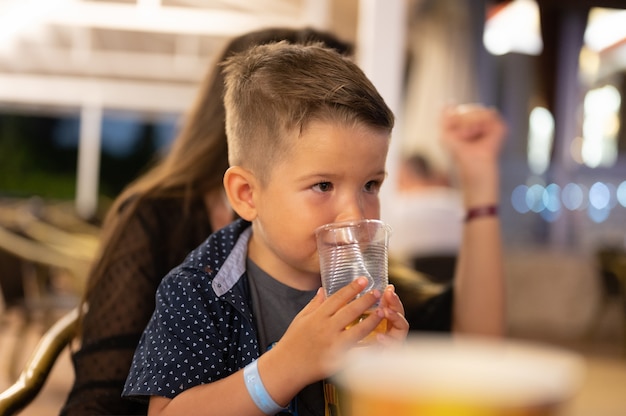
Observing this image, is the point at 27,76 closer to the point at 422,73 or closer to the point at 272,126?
the point at 422,73

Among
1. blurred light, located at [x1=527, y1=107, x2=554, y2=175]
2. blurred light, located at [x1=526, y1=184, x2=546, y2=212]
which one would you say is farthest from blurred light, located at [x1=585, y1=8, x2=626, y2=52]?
blurred light, located at [x1=526, y1=184, x2=546, y2=212]

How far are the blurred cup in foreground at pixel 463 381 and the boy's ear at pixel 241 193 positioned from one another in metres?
0.87

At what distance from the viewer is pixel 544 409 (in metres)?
0.33

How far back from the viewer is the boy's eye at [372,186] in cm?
118

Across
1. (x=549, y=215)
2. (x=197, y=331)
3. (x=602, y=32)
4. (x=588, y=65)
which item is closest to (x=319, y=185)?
(x=197, y=331)

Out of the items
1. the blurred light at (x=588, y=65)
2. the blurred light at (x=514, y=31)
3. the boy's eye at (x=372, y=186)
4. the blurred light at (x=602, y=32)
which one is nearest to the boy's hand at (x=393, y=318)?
the boy's eye at (x=372, y=186)

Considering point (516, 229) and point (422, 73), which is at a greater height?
point (422, 73)

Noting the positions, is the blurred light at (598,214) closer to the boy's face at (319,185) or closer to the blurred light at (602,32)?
the blurred light at (602,32)

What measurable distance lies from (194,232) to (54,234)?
4480 mm

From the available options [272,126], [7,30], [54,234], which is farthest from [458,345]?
[54,234]

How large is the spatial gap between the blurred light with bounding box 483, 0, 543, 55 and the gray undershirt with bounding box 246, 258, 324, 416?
797 centimetres

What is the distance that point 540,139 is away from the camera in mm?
9547

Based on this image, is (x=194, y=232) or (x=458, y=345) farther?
(x=194, y=232)

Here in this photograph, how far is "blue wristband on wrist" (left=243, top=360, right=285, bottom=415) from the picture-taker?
37.1 inches
